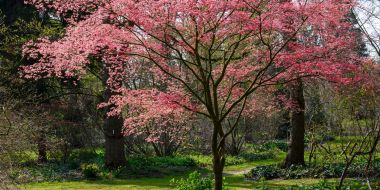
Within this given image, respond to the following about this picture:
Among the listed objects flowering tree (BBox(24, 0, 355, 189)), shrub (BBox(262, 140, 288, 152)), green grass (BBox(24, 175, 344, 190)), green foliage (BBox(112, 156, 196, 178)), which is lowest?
green grass (BBox(24, 175, 344, 190))

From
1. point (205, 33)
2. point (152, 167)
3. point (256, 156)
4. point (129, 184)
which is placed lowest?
point (129, 184)

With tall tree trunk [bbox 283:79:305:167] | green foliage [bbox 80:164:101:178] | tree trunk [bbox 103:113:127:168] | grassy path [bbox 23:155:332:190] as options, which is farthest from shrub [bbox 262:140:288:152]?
green foliage [bbox 80:164:101:178]

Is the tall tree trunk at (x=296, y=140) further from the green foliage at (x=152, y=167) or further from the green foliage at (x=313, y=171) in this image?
the green foliage at (x=152, y=167)

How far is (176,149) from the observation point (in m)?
21.3

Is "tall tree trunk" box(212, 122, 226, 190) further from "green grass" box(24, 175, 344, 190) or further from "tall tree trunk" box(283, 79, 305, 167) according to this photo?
"tall tree trunk" box(283, 79, 305, 167)

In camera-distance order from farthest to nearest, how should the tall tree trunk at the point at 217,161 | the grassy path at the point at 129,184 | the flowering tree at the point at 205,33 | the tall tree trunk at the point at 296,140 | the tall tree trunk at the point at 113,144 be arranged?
the tall tree trunk at the point at 113,144
the tall tree trunk at the point at 296,140
the grassy path at the point at 129,184
the tall tree trunk at the point at 217,161
the flowering tree at the point at 205,33

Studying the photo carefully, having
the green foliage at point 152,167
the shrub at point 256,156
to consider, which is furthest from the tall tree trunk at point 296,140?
the shrub at point 256,156

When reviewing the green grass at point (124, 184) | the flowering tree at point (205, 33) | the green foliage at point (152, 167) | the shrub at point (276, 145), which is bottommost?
the green grass at point (124, 184)

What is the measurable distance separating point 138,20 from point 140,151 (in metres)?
15.2

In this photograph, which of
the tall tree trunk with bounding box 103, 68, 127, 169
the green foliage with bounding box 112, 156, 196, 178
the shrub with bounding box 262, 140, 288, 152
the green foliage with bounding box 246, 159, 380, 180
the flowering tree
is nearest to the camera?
the flowering tree

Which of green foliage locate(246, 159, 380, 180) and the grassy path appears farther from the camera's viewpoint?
Answer: green foliage locate(246, 159, 380, 180)

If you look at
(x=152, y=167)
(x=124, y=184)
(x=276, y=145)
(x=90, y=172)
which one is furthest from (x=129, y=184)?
(x=276, y=145)

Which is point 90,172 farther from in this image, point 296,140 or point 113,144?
point 296,140

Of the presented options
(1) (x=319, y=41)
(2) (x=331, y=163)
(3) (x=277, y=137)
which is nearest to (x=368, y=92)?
(1) (x=319, y=41)
